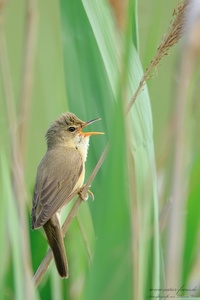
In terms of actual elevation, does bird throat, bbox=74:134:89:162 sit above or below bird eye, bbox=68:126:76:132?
below

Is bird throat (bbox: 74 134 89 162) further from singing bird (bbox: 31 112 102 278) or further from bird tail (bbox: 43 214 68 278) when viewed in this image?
bird tail (bbox: 43 214 68 278)

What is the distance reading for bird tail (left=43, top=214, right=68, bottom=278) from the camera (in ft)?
7.41

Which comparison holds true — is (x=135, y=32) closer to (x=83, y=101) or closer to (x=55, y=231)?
(x=83, y=101)

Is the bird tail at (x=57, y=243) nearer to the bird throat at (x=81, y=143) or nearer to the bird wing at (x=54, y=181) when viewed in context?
the bird wing at (x=54, y=181)

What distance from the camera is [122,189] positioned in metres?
1.62

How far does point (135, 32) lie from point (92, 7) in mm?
167

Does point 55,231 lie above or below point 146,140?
below

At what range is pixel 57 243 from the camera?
2.32m

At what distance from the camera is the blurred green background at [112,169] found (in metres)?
1.64

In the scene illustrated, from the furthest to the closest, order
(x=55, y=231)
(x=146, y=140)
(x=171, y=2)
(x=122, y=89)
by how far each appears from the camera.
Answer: (x=171, y=2), (x=55, y=231), (x=146, y=140), (x=122, y=89)

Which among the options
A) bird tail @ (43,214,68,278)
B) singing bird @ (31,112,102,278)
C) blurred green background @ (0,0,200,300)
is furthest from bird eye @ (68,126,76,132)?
bird tail @ (43,214,68,278)

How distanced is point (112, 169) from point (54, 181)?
111 centimetres

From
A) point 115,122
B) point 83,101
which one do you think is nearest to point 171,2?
point 83,101

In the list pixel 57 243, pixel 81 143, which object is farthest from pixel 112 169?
pixel 81 143
